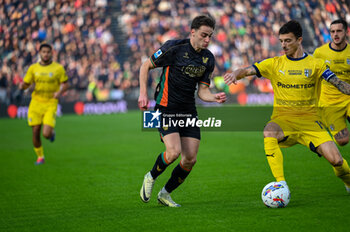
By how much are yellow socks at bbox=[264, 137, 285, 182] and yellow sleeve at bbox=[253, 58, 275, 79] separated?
0.91 meters

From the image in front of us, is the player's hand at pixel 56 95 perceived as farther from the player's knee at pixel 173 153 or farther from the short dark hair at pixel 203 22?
the short dark hair at pixel 203 22

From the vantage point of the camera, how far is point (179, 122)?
6.76 m

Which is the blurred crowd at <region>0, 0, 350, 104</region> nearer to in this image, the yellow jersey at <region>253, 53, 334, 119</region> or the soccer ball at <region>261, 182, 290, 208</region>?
the yellow jersey at <region>253, 53, 334, 119</region>

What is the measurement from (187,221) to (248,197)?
1617mm

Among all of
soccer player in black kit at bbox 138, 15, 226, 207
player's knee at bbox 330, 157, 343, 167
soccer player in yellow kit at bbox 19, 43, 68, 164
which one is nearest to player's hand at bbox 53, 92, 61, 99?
soccer player in yellow kit at bbox 19, 43, 68, 164

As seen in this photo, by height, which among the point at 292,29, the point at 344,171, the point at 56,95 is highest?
the point at 292,29

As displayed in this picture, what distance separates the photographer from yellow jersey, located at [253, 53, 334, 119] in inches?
266

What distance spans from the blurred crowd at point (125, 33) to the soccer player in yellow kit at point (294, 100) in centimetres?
1902

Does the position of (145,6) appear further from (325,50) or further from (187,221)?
(187,221)

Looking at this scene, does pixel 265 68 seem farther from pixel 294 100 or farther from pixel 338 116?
pixel 338 116

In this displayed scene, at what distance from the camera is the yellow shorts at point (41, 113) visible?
1182 centimetres

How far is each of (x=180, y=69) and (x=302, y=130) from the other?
177cm

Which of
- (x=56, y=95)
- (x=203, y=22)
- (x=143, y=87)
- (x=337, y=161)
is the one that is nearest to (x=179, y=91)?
(x=143, y=87)

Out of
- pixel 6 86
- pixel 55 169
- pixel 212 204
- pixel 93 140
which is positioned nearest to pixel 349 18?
pixel 93 140
